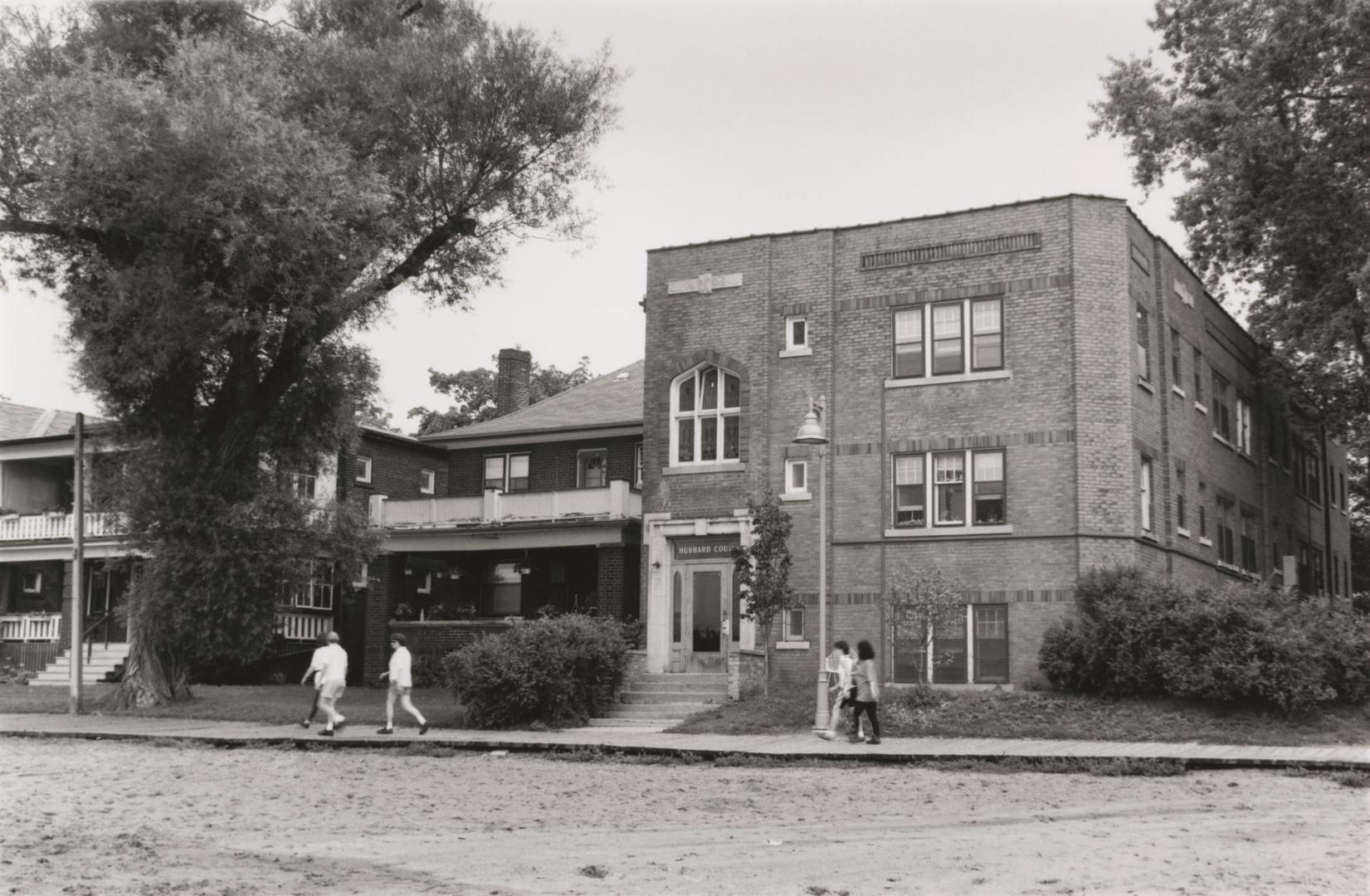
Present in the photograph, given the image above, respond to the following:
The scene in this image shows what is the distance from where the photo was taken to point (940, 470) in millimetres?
26938

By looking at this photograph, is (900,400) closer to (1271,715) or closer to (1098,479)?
(1098,479)

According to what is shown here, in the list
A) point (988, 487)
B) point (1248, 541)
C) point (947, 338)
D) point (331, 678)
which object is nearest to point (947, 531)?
point (988, 487)

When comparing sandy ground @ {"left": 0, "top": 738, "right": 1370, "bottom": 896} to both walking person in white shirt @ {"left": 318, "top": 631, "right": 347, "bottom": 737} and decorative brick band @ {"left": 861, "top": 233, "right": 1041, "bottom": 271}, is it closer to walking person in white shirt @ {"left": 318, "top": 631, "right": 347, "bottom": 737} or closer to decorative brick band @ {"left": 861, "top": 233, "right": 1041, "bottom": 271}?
walking person in white shirt @ {"left": 318, "top": 631, "right": 347, "bottom": 737}

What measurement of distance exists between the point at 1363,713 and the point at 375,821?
48.4 feet

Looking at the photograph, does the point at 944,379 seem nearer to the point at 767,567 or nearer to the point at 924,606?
the point at 924,606

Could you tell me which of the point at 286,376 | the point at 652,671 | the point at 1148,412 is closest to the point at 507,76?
the point at 286,376

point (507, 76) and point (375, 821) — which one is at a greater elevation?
point (507, 76)

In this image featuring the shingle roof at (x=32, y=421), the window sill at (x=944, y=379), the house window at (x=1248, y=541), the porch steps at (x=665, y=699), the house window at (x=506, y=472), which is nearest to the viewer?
the porch steps at (x=665, y=699)

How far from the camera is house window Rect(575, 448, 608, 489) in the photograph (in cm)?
3569

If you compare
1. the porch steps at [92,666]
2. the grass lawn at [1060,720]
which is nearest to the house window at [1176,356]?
the grass lawn at [1060,720]

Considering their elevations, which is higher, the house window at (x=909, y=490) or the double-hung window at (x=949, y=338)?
the double-hung window at (x=949, y=338)

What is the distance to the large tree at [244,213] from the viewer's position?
22.7 metres

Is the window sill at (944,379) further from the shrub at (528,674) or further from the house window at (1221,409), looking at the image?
the house window at (1221,409)

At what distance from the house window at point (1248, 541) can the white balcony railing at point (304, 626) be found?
22090 mm
